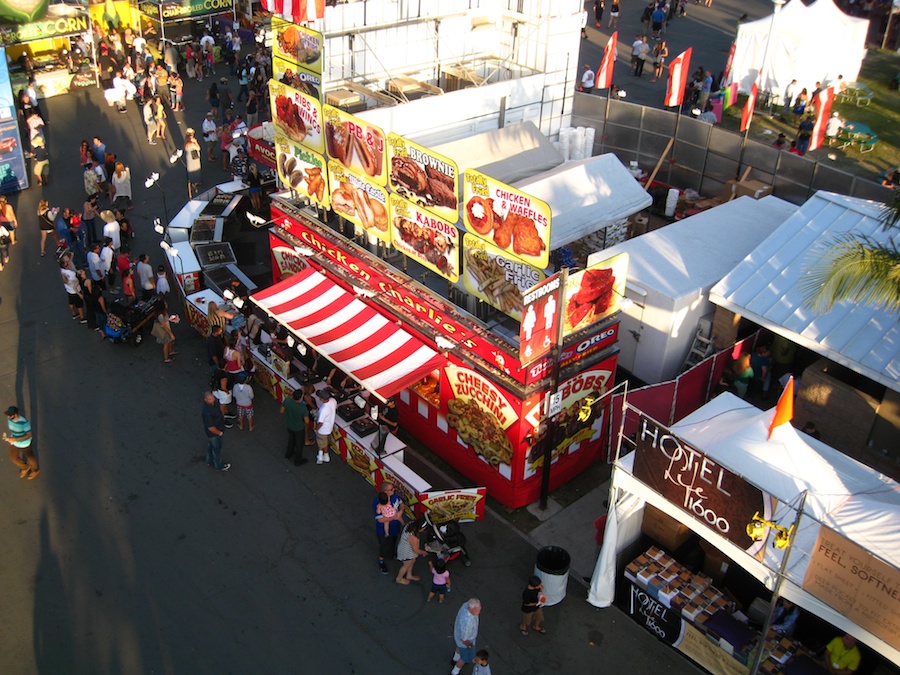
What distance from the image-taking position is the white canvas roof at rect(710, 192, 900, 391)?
1544 cm

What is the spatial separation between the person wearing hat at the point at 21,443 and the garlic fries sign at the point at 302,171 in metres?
7.18

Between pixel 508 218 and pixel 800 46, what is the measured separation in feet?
74.4

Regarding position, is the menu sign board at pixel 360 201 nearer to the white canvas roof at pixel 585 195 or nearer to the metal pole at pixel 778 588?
the white canvas roof at pixel 585 195

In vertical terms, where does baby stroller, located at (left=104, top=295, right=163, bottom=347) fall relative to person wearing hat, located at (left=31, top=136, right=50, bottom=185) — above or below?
below

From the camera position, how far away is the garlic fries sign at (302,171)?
59.2 ft

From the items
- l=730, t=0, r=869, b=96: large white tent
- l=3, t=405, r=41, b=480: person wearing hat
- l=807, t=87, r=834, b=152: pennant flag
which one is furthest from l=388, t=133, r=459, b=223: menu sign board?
l=730, t=0, r=869, b=96: large white tent

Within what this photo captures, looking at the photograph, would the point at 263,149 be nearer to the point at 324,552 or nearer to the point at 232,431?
the point at 232,431

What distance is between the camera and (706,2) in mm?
46125

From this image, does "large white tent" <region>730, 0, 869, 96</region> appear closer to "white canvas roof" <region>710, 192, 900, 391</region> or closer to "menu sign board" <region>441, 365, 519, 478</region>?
"white canvas roof" <region>710, 192, 900, 391</region>

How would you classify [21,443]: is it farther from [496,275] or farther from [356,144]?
[496,275]

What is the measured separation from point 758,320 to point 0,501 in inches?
571

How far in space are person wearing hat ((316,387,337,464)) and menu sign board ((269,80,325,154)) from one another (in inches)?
204

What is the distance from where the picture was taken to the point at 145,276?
21031 millimetres

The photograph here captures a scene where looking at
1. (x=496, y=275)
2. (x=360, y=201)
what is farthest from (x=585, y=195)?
(x=496, y=275)
